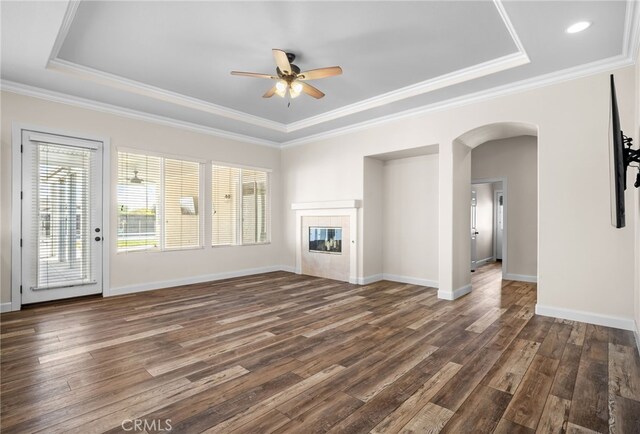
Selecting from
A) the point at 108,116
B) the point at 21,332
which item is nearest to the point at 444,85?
the point at 108,116

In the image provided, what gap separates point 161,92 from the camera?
15.6ft

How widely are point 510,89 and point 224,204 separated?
523 cm

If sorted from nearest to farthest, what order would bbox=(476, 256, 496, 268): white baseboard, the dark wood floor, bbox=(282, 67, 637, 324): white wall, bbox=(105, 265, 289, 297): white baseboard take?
1. the dark wood floor
2. bbox=(282, 67, 637, 324): white wall
3. bbox=(105, 265, 289, 297): white baseboard
4. bbox=(476, 256, 496, 268): white baseboard

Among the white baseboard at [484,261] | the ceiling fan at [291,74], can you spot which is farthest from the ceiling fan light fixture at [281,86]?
the white baseboard at [484,261]

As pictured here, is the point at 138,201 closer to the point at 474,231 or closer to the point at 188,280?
the point at 188,280

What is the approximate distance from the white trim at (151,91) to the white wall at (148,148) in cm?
91

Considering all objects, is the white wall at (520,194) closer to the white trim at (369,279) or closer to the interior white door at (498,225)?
the white trim at (369,279)

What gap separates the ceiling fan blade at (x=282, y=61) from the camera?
10.6 ft

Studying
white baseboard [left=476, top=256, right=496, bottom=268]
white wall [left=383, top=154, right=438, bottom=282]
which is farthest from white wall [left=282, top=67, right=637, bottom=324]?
white baseboard [left=476, top=256, right=496, bottom=268]

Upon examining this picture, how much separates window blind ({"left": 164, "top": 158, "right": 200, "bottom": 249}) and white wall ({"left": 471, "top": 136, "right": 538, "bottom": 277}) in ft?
19.6

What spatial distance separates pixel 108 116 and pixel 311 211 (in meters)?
3.88

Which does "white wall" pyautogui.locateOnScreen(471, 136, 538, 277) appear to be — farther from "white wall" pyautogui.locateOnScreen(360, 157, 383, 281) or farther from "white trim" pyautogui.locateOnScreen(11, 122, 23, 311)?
"white trim" pyautogui.locateOnScreen(11, 122, 23, 311)

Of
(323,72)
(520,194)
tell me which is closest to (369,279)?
(520,194)

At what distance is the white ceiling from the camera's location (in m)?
2.89
